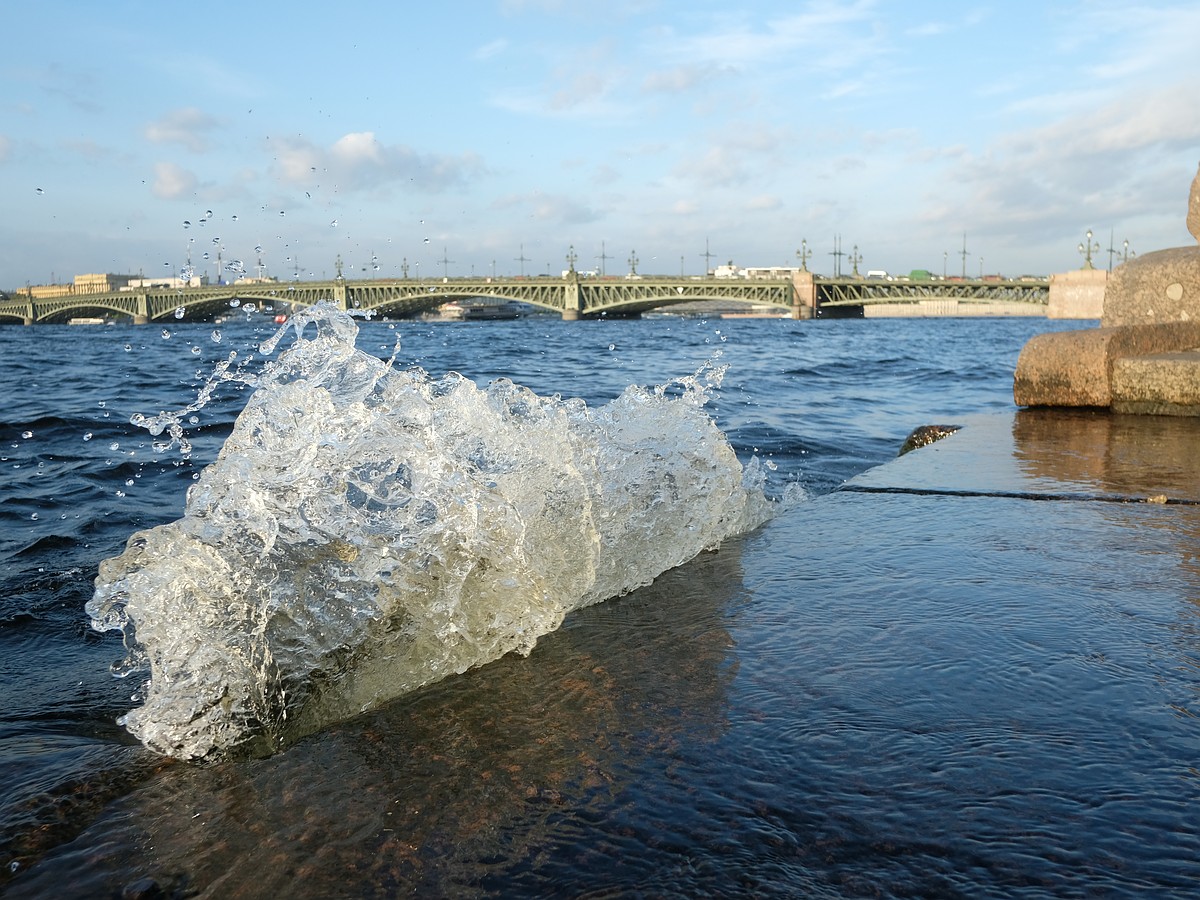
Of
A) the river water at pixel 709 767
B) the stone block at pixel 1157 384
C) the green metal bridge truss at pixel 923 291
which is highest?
the green metal bridge truss at pixel 923 291

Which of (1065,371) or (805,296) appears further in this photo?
(805,296)

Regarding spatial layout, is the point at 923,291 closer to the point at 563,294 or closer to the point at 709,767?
the point at 563,294

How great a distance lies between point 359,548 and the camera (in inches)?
88.9

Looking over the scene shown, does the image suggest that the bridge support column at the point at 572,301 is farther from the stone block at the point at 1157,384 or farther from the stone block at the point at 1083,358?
the stone block at the point at 1157,384

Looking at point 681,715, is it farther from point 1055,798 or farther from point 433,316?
point 433,316

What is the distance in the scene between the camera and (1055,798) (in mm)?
1329

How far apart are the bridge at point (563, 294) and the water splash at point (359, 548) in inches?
2336

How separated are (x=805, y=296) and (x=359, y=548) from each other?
71.1 m

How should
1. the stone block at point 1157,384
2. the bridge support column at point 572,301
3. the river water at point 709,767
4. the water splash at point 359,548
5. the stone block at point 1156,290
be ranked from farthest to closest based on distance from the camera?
1. the bridge support column at point 572,301
2. the stone block at point 1156,290
3. the stone block at point 1157,384
4. the water splash at point 359,548
5. the river water at point 709,767

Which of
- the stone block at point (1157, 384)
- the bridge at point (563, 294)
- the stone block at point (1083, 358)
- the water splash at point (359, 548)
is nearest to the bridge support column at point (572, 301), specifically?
the bridge at point (563, 294)

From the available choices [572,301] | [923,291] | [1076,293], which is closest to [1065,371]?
[572,301]

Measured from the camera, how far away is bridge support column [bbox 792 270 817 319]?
230 ft

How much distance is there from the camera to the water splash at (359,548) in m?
1.89

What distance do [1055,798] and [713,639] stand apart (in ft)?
2.70
